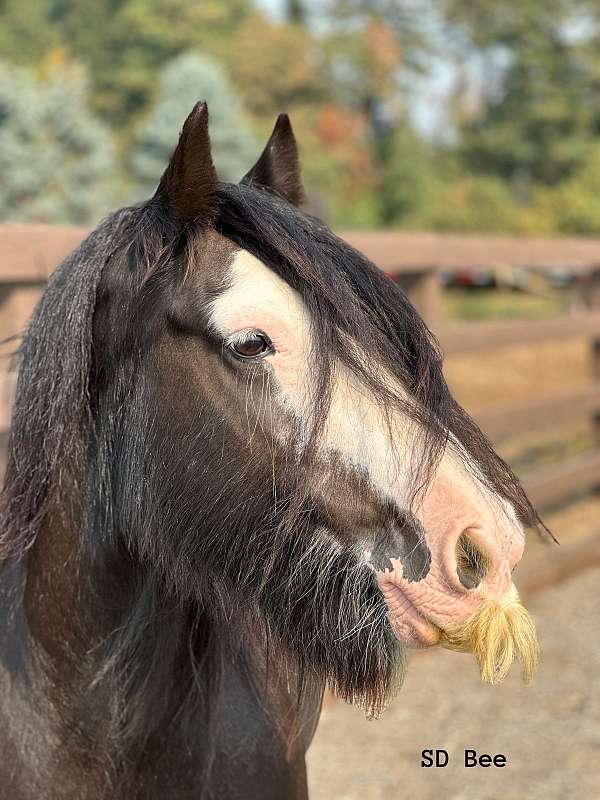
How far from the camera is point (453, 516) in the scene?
4.13ft

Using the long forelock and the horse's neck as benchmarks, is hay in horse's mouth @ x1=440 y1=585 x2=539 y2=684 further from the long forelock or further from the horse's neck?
the horse's neck

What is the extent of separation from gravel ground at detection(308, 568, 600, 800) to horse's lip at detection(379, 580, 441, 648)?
1.91 m

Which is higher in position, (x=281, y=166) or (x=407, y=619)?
(x=281, y=166)

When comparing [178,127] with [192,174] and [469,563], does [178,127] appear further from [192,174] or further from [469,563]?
[469,563]

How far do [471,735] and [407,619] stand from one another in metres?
2.28

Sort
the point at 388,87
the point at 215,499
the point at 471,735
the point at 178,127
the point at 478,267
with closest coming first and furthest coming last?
1. the point at 215,499
2. the point at 471,735
3. the point at 478,267
4. the point at 178,127
5. the point at 388,87

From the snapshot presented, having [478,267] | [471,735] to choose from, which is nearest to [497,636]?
[471,735]

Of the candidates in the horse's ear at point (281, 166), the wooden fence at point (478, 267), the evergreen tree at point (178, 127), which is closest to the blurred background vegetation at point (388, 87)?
the evergreen tree at point (178, 127)

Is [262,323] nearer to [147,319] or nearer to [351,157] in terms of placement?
[147,319]

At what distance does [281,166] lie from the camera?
5.78 ft

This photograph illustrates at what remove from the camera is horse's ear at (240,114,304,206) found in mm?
1737

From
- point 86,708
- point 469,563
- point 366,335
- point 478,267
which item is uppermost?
point 366,335

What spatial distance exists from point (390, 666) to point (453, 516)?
28 centimetres

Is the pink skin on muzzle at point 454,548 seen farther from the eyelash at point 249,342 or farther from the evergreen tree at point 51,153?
the evergreen tree at point 51,153
